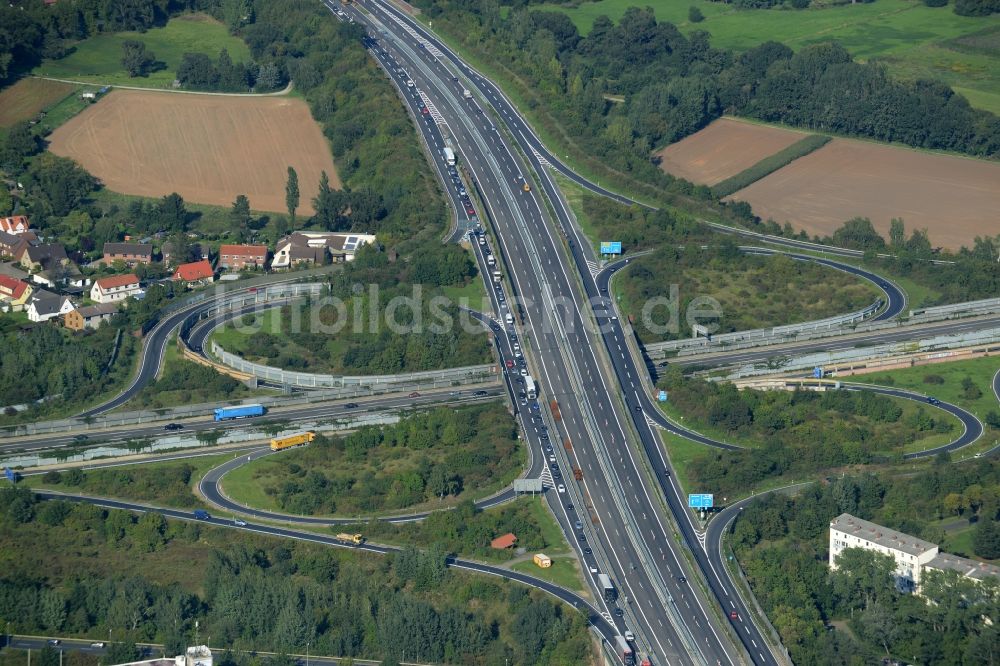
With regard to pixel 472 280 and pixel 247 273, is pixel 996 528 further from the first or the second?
pixel 247 273

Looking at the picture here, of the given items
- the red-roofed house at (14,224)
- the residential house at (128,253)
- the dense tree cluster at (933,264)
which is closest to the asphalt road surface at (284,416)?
the residential house at (128,253)

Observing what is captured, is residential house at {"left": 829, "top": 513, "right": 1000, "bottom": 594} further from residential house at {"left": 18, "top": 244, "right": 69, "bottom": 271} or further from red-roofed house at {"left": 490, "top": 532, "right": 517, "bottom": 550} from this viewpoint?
residential house at {"left": 18, "top": 244, "right": 69, "bottom": 271}

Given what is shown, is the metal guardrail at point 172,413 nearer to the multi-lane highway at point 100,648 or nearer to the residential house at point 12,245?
the multi-lane highway at point 100,648

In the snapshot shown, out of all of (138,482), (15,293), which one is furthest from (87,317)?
(138,482)

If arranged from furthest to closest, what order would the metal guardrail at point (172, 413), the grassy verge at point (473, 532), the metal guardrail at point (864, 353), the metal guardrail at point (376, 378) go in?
the metal guardrail at point (864, 353) → the metal guardrail at point (376, 378) → the metal guardrail at point (172, 413) → the grassy verge at point (473, 532)

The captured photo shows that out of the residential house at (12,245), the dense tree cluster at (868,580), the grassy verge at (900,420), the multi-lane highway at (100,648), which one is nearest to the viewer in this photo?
the multi-lane highway at (100,648)
